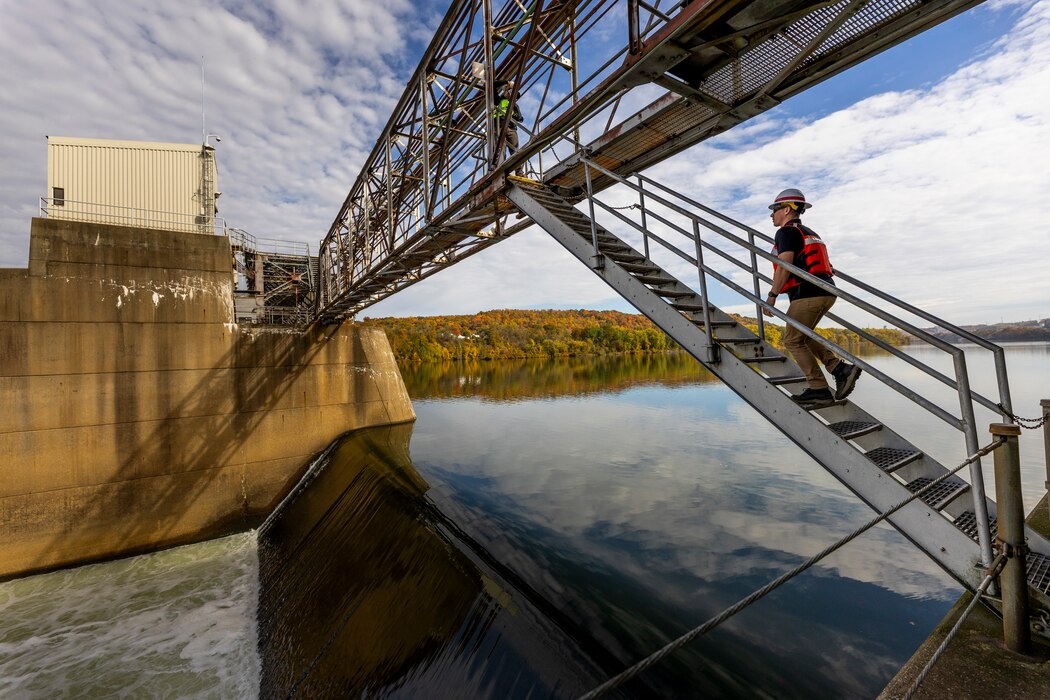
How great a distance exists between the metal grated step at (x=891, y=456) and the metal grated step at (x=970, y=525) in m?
0.41

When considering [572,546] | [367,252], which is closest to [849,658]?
[572,546]

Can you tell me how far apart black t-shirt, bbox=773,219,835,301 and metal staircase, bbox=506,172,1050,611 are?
24cm

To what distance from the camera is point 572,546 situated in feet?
23.0

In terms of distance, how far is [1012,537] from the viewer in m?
2.27

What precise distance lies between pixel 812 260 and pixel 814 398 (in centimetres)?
115

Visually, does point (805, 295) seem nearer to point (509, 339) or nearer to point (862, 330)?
point (862, 330)

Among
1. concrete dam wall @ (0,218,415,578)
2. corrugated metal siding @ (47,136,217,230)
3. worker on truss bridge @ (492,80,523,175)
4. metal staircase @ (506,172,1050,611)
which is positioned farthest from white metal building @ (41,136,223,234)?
metal staircase @ (506,172,1050,611)

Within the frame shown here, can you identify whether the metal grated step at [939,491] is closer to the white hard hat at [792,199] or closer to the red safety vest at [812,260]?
the red safety vest at [812,260]

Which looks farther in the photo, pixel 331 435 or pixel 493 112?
pixel 331 435

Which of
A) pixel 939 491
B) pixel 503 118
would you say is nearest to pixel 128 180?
pixel 503 118

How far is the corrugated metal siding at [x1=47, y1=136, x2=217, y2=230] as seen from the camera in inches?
486

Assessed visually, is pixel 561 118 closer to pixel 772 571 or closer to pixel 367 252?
pixel 772 571

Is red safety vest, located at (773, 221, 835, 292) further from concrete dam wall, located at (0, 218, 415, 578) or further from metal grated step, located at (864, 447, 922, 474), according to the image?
concrete dam wall, located at (0, 218, 415, 578)

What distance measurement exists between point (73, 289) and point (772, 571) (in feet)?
47.5
